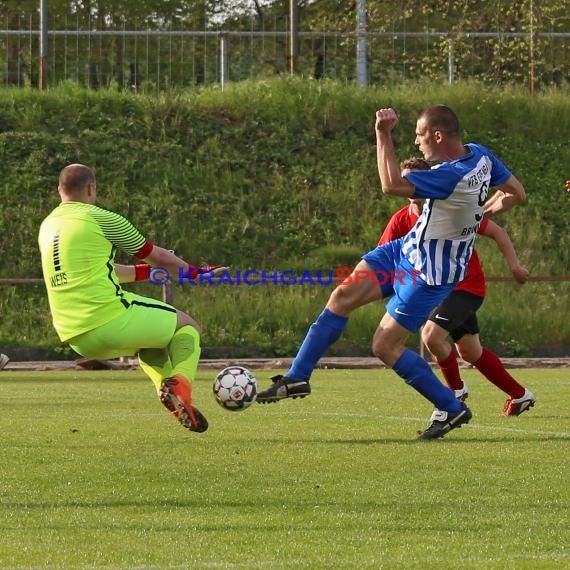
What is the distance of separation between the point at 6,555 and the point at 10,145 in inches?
855

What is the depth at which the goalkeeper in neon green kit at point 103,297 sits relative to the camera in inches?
312

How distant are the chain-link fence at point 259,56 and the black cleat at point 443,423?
20276 mm

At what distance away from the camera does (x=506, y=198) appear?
9.55m

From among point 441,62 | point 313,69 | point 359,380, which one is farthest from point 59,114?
point 359,380

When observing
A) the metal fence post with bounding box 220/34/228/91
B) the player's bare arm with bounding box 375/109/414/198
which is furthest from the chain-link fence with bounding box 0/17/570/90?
the player's bare arm with bounding box 375/109/414/198

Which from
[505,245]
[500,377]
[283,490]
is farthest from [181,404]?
[505,245]

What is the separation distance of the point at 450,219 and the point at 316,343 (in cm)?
132

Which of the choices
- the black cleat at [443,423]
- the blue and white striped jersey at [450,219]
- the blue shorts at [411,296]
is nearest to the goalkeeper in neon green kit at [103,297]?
the blue shorts at [411,296]

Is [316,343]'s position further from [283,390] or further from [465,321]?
[465,321]

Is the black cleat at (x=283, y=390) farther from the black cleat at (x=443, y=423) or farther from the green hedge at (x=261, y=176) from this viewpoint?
the green hedge at (x=261, y=176)

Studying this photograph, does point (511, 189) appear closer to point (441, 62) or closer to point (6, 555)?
point (6, 555)

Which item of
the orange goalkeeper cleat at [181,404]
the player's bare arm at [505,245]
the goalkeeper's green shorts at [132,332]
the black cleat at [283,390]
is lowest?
the black cleat at [283,390]

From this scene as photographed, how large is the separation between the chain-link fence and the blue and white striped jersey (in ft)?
66.5

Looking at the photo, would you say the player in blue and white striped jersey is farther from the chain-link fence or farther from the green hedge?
the chain-link fence
